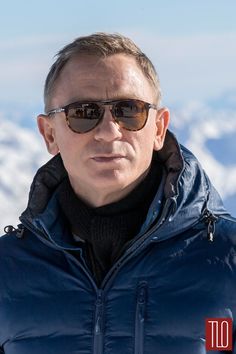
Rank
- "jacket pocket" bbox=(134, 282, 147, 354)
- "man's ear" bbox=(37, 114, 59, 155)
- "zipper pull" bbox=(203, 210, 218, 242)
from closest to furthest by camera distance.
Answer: "jacket pocket" bbox=(134, 282, 147, 354)
"zipper pull" bbox=(203, 210, 218, 242)
"man's ear" bbox=(37, 114, 59, 155)

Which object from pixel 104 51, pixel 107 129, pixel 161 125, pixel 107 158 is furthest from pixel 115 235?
pixel 104 51

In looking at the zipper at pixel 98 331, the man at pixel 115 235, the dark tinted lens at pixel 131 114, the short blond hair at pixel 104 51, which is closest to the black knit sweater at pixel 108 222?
the man at pixel 115 235

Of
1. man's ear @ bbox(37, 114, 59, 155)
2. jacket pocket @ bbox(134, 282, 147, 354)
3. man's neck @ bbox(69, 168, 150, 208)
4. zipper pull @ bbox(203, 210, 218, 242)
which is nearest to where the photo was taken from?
jacket pocket @ bbox(134, 282, 147, 354)

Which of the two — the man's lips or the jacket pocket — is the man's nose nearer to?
the man's lips

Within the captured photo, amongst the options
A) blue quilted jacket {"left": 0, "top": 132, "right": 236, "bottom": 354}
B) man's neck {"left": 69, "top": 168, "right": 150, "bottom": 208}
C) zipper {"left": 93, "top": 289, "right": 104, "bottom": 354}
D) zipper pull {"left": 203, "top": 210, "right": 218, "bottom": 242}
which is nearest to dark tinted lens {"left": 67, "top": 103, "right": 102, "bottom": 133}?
man's neck {"left": 69, "top": 168, "right": 150, "bottom": 208}

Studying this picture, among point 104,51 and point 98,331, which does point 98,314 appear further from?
point 104,51

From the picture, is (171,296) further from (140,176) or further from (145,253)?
(140,176)

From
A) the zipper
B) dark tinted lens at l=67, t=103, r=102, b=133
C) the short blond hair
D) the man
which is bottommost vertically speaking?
the zipper

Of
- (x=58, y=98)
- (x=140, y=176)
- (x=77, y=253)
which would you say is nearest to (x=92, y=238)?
(x=77, y=253)

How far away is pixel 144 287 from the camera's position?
3322 millimetres

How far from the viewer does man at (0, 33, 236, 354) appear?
10.8ft

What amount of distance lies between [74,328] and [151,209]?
557 millimetres

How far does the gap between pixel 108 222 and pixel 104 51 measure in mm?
703

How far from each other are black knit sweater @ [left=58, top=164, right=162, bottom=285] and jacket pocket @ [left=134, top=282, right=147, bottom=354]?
0.18 meters
